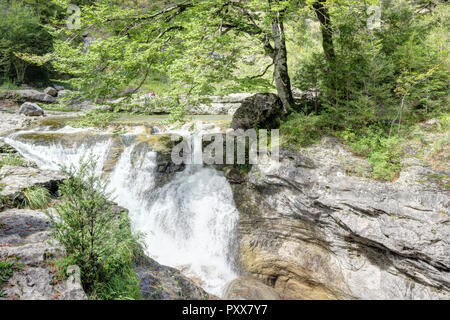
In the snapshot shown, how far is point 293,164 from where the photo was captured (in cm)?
712

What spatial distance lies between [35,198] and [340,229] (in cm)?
806

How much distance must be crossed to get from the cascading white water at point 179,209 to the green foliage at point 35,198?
1812 mm

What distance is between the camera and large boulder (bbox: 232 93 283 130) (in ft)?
27.6

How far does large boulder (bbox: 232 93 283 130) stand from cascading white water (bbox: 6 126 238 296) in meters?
2.19

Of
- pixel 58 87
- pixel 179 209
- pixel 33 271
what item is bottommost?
pixel 179 209

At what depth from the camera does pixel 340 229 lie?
6070 mm

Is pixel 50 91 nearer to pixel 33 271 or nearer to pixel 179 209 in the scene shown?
pixel 179 209

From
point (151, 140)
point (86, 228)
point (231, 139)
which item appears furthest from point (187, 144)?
point (86, 228)

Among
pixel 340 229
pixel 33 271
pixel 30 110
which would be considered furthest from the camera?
pixel 30 110

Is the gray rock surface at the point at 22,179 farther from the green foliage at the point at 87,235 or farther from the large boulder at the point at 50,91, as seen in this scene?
the large boulder at the point at 50,91

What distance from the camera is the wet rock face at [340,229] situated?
516 centimetres

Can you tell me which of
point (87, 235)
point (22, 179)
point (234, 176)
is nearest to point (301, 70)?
point (234, 176)
